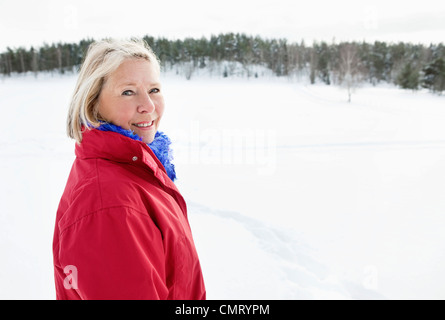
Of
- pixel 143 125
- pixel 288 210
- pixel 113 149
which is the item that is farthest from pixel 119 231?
pixel 288 210

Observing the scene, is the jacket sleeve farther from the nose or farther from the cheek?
the cheek

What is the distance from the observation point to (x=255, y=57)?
52031 mm

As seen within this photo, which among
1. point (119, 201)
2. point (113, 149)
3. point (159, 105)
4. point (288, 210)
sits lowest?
point (288, 210)

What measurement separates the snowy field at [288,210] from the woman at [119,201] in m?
2.50

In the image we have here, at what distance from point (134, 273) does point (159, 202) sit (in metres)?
0.25

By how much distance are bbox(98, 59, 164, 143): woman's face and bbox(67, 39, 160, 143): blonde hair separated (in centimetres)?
2

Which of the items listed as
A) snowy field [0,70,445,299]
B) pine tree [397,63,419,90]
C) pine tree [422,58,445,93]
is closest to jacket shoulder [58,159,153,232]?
snowy field [0,70,445,299]

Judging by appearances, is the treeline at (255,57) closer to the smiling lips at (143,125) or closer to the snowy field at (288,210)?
the snowy field at (288,210)

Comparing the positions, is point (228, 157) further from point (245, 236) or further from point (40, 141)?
point (40, 141)

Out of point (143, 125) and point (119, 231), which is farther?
point (143, 125)

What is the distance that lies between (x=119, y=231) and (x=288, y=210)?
507 cm

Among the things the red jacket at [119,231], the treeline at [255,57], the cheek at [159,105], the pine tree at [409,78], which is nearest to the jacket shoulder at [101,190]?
the red jacket at [119,231]

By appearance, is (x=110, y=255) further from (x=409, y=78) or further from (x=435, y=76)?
(x=409, y=78)
